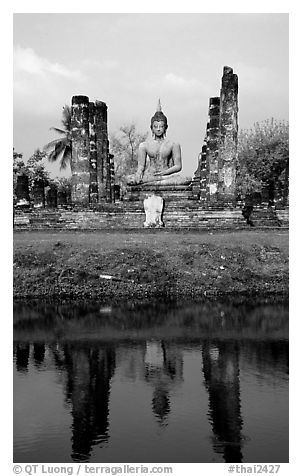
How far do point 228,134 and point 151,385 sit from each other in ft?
54.6

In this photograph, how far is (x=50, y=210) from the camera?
21906 millimetres

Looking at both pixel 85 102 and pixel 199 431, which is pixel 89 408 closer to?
pixel 199 431

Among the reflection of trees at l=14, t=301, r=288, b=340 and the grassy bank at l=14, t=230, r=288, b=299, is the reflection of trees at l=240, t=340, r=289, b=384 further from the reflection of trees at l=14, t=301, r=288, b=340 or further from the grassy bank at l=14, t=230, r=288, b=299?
the grassy bank at l=14, t=230, r=288, b=299

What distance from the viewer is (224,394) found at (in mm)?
7004

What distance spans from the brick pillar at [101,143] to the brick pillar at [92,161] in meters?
0.72

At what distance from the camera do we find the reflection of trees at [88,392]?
19.0 feet

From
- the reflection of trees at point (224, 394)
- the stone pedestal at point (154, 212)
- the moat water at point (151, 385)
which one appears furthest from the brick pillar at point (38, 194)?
the reflection of trees at point (224, 394)

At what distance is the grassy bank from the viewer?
44.7ft

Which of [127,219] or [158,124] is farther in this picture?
[158,124]

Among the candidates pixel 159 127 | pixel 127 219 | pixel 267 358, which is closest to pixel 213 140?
pixel 159 127

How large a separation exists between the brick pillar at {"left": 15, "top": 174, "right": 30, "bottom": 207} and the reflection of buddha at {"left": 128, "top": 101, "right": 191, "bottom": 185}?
170 inches

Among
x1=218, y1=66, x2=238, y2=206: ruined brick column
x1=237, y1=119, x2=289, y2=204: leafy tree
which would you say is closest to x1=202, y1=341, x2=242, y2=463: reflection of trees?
x1=218, y1=66, x2=238, y2=206: ruined brick column

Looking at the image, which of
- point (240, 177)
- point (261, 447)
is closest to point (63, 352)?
point (261, 447)

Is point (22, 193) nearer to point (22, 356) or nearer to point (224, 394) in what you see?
point (22, 356)
